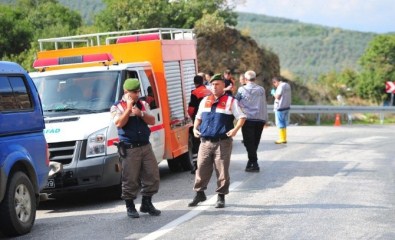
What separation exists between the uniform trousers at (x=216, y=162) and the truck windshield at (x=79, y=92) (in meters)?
1.89

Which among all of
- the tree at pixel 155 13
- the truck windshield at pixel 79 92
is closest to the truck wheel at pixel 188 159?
the truck windshield at pixel 79 92

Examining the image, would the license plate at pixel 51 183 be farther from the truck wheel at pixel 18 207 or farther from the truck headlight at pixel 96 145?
the truck wheel at pixel 18 207

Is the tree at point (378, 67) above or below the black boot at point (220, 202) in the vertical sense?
below

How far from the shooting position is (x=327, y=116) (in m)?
33.4

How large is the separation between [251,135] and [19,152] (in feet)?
21.2

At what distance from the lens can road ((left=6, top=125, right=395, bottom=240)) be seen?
847 centimetres

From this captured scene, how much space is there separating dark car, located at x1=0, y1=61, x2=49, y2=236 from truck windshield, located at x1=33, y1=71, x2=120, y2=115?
7.01 feet

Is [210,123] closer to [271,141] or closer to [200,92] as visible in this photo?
[200,92]

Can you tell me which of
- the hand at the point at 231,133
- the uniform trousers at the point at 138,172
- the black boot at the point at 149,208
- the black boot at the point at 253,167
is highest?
the hand at the point at 231,133

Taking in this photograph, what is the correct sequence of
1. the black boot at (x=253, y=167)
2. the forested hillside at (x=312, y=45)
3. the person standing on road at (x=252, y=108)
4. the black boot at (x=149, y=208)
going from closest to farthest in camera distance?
the black boot at (x=149, y=208) < the black boot at (x=253, y=167) < the person standing on road at (x=252, y=108) < the forested hillside at (x=312, y=45)

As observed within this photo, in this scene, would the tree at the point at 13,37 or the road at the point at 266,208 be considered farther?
the tree at the point at 13,37

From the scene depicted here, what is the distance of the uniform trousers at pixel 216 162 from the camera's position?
1017 cm

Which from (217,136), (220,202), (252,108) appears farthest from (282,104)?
(220,202)

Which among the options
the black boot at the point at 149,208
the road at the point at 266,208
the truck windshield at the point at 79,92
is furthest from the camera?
the truck windshield at the point at 79,92
